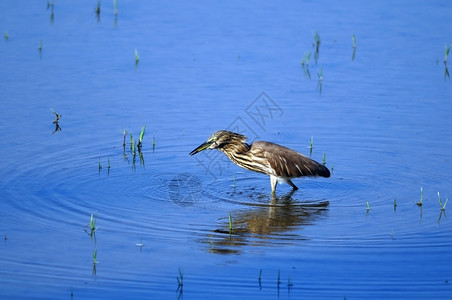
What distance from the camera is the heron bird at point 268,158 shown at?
11.9 metres

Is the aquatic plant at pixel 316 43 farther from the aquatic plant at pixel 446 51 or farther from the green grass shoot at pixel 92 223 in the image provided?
the green grass shoot at pixel 92 223

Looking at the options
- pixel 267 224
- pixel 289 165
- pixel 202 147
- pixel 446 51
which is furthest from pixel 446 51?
pixel 267 224

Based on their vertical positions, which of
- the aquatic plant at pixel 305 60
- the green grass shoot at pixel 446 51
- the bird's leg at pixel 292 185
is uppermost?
the green grass shoot at pixel 446 51

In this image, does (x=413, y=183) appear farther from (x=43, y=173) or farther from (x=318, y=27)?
(x=318, y=27)

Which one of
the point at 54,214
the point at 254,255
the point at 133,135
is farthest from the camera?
the point at 133,135

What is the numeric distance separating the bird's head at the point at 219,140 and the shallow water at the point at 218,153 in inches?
20.3

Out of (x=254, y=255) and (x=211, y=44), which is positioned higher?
(x=211, y=44)

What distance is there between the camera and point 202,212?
1084 centimetres

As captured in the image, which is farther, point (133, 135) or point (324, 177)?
point (133, 135)

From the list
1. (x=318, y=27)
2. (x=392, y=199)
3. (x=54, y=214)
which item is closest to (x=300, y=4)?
(x=318, y=27)

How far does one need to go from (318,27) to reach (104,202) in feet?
30.9

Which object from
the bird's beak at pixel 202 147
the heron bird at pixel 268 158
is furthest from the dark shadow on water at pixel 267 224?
the bird's beak at pixel 202 147

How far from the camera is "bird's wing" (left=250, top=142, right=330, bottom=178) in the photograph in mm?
11898

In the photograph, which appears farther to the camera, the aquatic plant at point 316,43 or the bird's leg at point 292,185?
the aquatic plant at point 316,43
